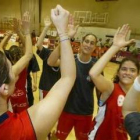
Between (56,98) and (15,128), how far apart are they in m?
0.24

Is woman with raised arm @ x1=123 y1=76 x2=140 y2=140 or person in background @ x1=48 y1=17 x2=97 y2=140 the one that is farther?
person in background @ x1=48 y1=17 x2=97 y2=140

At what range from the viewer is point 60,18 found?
1.13 m

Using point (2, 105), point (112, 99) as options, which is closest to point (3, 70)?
point (2, 105)

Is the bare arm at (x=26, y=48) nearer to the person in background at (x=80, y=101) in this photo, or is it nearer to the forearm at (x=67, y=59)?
the person in background at (x=80, y=101)

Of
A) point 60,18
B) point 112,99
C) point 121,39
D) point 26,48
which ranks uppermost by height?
point 60,18

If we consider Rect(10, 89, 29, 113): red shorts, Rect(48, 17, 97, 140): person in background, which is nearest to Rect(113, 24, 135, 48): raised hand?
Rect(48, 17, 97, 140): person in background

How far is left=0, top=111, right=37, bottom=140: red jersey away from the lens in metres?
0.94

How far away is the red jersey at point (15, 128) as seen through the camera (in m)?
0.94

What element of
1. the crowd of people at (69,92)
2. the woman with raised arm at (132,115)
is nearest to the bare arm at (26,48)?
the crowd of people at (69,92)

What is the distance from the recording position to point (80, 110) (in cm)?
Result: 273

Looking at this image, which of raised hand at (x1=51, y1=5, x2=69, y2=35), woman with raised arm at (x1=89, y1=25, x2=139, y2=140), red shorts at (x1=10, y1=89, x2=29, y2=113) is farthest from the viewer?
red shorts at (x1=10, y1=89, x2=29, y2=113)

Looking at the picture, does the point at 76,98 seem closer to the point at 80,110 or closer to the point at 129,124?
the point at 80,110

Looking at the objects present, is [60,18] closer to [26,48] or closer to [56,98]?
[56,98]

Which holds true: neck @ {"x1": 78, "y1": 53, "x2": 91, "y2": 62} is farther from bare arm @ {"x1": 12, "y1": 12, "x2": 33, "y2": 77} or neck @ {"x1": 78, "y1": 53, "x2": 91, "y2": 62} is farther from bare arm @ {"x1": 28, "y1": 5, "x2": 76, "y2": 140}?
bare arm @ {"x1": 28, "y1": 5, "x2": 76, "y2": 140}
